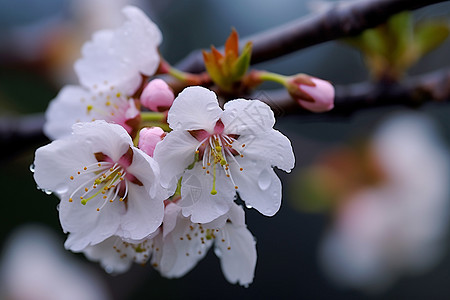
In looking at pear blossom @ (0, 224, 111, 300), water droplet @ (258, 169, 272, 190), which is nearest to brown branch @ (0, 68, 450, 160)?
water droplet @ (258, 169, 272, 190)

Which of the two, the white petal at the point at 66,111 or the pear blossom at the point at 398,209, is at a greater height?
the white petal at the point at 66,111

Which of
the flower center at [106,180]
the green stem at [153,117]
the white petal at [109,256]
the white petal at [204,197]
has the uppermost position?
the green stem at [153,117]

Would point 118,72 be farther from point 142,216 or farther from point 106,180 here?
point 142,216

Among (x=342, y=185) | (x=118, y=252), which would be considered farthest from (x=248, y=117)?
(x=342, y=185)

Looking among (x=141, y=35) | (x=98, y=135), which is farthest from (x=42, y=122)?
(x=98, y=135)

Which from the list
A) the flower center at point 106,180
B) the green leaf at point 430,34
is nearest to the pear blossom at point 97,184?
the flower center at point 106,180

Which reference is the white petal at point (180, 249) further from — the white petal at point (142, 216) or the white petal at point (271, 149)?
the white petal at point (271, 149)

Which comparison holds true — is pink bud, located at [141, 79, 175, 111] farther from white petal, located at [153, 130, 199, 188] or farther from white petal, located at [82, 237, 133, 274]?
white petal, located at [82, 237, 133, 274]
